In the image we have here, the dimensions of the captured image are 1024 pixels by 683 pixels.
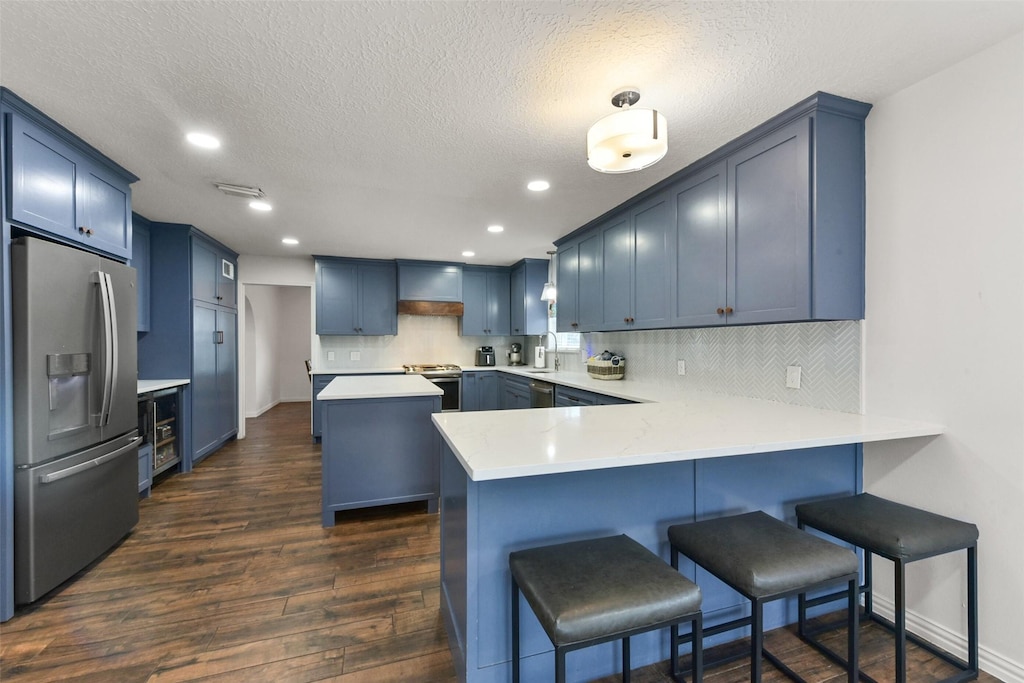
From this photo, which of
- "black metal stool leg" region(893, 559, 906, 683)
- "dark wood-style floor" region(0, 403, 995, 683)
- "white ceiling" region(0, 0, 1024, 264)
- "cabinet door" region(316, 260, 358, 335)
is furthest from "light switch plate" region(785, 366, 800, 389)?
"cabinet door" region(316, 260, 358, 335)

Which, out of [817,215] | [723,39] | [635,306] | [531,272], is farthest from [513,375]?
[723,39]

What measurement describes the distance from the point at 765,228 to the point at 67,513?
3.66 m

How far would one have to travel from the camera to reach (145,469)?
3.18 meters

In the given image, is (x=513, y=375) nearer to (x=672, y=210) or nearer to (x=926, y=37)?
(x=672, y=210)

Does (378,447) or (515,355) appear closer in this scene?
(378,447)

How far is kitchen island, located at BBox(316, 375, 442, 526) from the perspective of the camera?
2.83 metres

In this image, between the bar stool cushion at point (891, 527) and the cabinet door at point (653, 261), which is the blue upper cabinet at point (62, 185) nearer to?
the cabinet door at point (653, 261)

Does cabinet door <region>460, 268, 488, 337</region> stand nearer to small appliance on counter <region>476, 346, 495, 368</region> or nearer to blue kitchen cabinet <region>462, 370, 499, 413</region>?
small appliance on counter <region>476, 346, 495, 368</region>

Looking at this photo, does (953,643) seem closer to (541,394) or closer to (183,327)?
(541,394)

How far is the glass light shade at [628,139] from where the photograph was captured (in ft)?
4.97

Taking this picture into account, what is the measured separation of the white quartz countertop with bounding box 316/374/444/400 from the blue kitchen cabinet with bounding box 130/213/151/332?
6.09 feet

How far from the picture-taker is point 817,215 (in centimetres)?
180

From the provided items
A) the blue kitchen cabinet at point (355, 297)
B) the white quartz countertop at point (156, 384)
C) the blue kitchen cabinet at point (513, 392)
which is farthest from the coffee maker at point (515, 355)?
the white quartz countertop at point (156, 384)

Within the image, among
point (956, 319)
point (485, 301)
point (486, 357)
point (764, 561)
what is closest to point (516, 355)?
point (486, 357)
